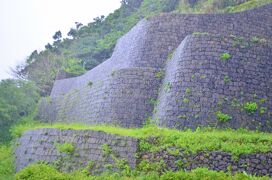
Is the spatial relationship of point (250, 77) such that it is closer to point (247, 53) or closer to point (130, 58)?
point (247, 53)

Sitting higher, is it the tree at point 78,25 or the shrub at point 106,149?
the shrub at point 106,149

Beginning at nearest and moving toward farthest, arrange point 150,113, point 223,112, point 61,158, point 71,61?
1. point 61,158
2. point 223,112
3. point 150,113
4. point 71,61

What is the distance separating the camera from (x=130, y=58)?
19203 millimetres

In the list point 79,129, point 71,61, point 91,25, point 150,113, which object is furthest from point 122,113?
point 91,25

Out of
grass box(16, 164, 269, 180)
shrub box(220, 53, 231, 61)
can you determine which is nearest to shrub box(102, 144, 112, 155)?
grass box(16, 164, 269, 180)

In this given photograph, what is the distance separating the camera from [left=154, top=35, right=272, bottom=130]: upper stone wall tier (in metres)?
14.2

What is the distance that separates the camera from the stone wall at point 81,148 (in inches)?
492

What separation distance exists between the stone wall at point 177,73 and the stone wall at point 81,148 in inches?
106

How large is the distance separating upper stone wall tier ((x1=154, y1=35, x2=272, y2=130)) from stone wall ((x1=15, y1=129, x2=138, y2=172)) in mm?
2670

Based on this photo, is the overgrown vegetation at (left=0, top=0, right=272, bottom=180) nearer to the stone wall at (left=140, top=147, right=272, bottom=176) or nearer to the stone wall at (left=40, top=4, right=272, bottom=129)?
the stone wall at (left=140, top=147, right=272, bottom=176)

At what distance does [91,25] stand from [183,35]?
924 inches

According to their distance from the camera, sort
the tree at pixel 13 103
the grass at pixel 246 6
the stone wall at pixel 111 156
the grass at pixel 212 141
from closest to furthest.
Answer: the stone wall at pixel 111 156 < the grass at pixel 212 141 < the tree at pixel 13 103 < the grass at pixel 246 6

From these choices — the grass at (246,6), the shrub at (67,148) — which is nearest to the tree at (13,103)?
the shrub at (67,148)

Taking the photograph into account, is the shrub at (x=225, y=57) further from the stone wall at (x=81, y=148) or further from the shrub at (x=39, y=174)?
the shrub at (x=39, y=174)
